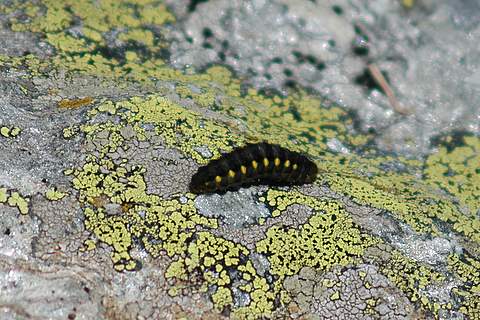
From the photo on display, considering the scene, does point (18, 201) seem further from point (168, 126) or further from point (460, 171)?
point (460, 171)

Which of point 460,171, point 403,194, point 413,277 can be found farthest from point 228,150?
point 460,171

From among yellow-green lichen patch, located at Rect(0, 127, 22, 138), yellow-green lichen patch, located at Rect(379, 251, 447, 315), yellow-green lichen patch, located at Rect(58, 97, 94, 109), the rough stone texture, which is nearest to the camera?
the rough stone texture

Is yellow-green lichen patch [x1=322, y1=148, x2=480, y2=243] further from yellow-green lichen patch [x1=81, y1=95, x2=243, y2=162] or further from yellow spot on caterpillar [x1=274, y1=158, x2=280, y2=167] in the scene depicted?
yellow-green lichen patch [x1=81, y1=95, x2=243, y2=162]

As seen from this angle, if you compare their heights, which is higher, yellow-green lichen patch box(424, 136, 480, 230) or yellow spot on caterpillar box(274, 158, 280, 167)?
yellow spot on caterpillar box(274, 158, 280, 167)

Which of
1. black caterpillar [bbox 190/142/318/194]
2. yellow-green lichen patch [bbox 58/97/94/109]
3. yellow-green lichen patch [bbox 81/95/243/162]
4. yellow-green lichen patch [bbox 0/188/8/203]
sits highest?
black caterpillar [bbox 190/142/318/194]

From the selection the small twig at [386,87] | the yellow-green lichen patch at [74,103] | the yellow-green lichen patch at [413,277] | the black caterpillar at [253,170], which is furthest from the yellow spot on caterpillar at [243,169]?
the small twig at [386,87]

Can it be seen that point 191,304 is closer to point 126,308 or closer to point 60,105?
point 126,308

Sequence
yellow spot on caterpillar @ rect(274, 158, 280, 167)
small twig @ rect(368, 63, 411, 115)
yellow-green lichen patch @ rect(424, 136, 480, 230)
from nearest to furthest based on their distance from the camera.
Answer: yellow spot on caterpillar @ rect(274, 158, 280, 167), yellow-green lichen patch @ rect(424, 136, 480, 230), small twig @ rect(368, 63, 411, 115)

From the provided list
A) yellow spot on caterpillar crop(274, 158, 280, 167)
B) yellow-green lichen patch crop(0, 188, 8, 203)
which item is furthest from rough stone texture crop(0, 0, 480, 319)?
yellow spot on caterpillar crop(274, 158, 280, 167)
